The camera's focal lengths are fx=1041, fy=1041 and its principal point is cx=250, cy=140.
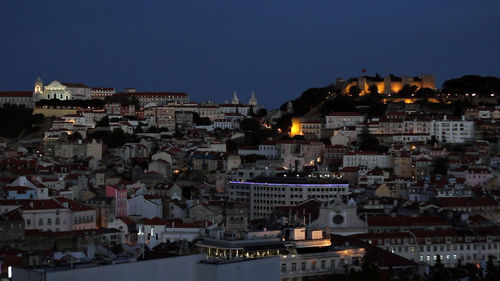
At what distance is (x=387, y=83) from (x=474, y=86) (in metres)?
7.91

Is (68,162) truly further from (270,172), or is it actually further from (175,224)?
(175,224)

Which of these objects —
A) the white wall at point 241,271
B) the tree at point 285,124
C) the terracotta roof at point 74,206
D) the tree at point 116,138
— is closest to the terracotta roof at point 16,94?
the tree at point 116,138

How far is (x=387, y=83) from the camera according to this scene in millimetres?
88875

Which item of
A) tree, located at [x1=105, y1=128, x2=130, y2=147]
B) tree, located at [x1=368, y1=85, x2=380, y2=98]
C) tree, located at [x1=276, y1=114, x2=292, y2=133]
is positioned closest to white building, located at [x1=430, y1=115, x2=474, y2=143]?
tree, located at [x1=276, y1=114, x2=292, y2=133]

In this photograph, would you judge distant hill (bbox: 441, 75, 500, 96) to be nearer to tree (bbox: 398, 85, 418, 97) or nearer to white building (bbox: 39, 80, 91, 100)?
tree (bbox: 398, 85, 418, 97)

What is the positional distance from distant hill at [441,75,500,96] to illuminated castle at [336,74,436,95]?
3612mm

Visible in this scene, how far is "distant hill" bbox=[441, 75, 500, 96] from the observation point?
8375 centimetres

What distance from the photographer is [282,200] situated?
53.9 meters

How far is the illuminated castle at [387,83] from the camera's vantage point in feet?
290

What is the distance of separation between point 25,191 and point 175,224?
6.98 metres

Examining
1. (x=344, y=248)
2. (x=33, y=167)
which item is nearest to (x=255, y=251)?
(x=344, y=248)

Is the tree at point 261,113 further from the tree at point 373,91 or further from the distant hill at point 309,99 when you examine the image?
the tree at point 373,91

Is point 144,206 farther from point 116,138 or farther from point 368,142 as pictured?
point 368,142

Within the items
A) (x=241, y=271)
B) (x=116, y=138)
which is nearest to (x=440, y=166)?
(x=116, y=138)
